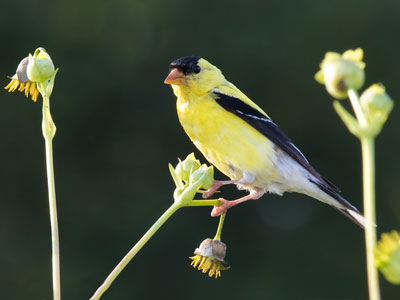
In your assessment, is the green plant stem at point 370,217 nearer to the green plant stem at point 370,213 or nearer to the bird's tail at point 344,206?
the green plant stem at point 370,213

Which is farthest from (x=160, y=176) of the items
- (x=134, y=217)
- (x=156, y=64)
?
(x=156, y=64)

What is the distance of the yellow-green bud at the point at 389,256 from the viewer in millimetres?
839

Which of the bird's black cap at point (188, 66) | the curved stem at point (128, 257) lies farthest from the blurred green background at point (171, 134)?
the curved stem at point (128, 257)

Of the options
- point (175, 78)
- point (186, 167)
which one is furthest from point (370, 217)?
point (175, 78)

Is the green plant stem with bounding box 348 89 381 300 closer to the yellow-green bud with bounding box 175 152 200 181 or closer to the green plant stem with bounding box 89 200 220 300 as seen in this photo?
the green plant stem with bounding box 89 200 220 300

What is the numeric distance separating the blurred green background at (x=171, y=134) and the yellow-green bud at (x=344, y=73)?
25.0 feet

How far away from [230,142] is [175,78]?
38 cm

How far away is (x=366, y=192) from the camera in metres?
0.81

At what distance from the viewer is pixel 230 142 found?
2.61 m

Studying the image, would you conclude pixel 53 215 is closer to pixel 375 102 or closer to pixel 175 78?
pixel 375 102

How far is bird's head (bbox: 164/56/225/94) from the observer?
2852 millimetres

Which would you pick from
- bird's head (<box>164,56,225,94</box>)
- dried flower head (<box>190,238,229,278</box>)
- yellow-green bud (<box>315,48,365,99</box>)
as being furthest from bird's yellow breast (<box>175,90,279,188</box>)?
yellow-green bud (<box>315,48,365,99</box>)

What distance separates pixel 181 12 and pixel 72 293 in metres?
3.33

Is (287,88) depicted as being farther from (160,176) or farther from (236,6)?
(160,176)
